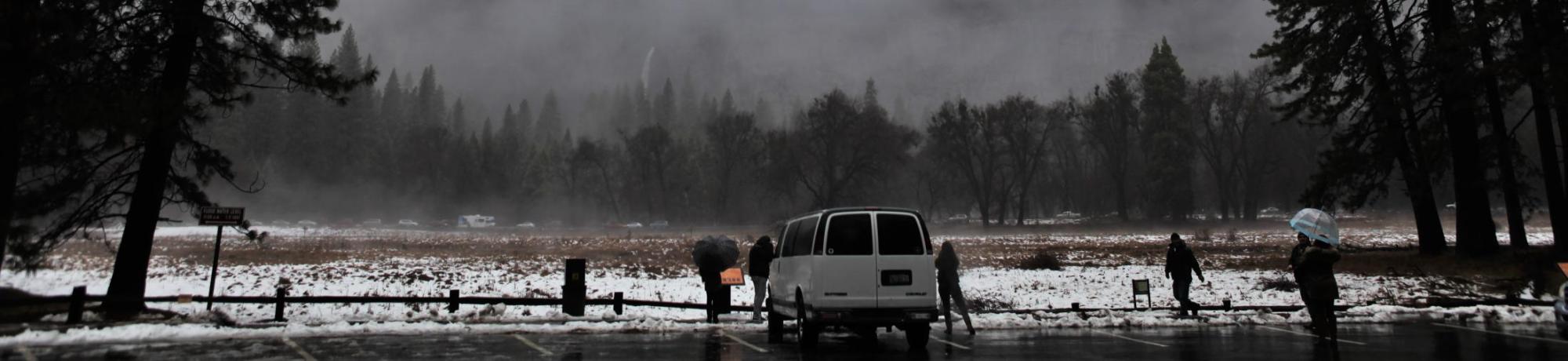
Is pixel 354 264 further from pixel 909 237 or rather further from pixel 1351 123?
pixel 1351 123

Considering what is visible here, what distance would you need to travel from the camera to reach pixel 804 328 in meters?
10.6

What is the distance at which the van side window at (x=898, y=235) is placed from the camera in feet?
33.4

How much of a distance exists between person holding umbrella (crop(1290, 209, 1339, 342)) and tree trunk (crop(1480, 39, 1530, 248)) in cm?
1820

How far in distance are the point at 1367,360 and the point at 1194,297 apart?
10.3m

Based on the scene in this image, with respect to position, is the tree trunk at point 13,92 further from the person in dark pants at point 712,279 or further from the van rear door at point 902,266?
the van rear door at point 902,266

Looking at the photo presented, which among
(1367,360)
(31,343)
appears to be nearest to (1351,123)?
(1367,360)

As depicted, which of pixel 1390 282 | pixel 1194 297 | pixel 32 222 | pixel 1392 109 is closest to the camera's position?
pixel 32 222

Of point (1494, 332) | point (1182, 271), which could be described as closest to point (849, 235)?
point (1182, 271)

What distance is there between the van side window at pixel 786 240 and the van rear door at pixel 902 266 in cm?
192

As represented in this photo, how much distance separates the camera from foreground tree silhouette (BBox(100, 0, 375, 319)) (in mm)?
13984

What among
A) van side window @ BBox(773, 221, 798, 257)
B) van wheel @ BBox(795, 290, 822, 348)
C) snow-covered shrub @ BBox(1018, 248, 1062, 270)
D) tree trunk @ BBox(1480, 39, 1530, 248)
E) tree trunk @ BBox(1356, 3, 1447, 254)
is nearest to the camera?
van wheel @ BBox(795, 290, 822, 348)

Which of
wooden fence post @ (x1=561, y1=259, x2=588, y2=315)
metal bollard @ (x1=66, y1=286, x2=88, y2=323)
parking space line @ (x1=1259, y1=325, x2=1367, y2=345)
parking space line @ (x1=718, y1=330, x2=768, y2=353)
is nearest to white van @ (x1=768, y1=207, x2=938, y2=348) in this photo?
parking space line @ (x1=718, y1=330, x2=768, y2=353)

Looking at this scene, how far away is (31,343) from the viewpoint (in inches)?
422

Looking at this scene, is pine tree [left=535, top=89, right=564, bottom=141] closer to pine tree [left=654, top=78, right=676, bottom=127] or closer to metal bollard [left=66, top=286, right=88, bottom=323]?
pine tree [left=654, top=78, right=676, bottom=127]
